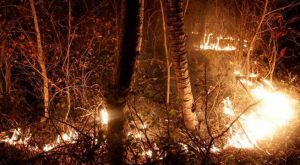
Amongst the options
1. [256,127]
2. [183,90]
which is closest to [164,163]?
[183,90]

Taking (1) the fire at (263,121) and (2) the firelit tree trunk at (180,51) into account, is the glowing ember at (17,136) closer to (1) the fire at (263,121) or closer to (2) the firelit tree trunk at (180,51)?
(2) the firelit tree trunk at (180,51)

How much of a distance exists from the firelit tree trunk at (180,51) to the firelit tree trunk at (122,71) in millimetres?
1773

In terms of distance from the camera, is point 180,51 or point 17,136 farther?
point 180,51

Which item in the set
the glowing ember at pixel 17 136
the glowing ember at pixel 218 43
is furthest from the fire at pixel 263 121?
the glowing ember at pixel 17 136

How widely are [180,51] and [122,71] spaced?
2113mm

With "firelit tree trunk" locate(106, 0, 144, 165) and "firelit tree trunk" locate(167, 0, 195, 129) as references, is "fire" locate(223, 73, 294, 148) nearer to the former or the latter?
"firelit tree trunk" locate(167, 0, 195, 129)

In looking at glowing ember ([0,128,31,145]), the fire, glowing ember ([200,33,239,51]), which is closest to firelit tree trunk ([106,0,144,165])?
glowing ember ([0,128,31,145])

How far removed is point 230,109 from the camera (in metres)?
7.38

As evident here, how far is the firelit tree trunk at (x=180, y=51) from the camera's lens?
6020 millimetres

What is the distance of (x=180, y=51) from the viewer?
6.28 m

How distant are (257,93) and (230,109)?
0.88 metres

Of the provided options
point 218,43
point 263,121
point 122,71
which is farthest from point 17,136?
point 218,43

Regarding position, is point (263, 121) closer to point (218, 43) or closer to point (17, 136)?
point (218, 43)

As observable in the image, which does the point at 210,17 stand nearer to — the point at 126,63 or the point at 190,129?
the point at 190,129
